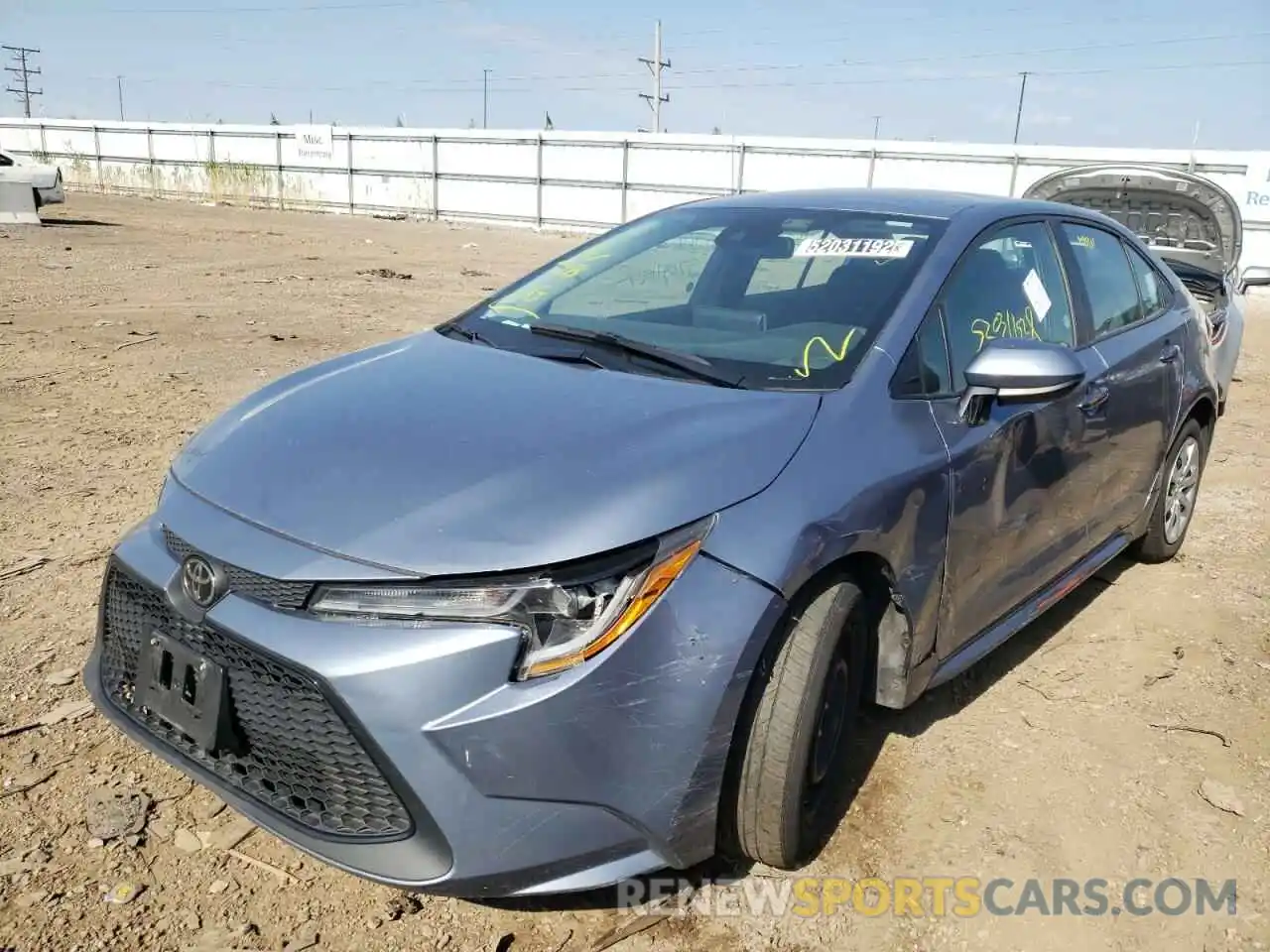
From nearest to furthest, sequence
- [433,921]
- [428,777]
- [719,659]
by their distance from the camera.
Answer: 1. [428,777]
2. [719,659]
3. [433,921]

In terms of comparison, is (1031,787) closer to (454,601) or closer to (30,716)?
(454,601)

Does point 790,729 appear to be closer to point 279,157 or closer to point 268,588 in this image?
point 268,588

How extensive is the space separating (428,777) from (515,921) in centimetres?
61

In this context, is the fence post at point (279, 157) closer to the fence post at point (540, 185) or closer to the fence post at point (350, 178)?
the fence post at point (350, 178)

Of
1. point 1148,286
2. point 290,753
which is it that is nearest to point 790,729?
point 290,753

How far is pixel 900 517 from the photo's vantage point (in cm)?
243

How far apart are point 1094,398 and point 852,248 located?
3.32ft

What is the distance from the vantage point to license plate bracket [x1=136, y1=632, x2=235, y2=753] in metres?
2.00

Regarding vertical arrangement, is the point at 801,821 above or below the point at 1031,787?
above

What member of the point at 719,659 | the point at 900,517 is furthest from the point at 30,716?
the point at 900,517

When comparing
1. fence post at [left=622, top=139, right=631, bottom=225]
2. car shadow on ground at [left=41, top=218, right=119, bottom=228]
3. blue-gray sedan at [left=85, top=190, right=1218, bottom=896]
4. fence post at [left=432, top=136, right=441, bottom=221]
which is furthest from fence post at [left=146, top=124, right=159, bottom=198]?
blue-gray sedan at [left=85, top=190, right=1218, bottom=896]

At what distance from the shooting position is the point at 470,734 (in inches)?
71.4

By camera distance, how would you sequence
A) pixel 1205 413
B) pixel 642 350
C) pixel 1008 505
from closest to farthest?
pixel 642 350 < pixel 1008 505 < pixel 1205 413

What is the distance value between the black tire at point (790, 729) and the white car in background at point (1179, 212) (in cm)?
509
